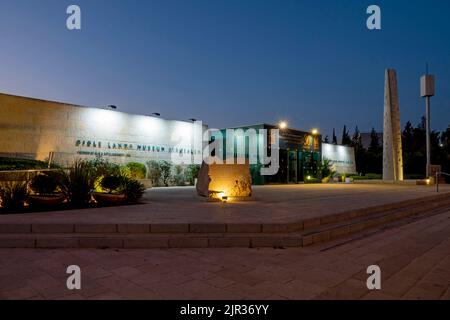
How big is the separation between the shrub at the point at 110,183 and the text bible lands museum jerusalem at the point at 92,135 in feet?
21.2

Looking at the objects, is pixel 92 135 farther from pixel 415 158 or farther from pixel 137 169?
pixel 415 158

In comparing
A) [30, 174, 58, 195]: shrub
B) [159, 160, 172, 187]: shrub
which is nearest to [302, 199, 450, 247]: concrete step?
[30, 174, 58, 195]: shrub

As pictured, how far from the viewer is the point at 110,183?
7.20 m

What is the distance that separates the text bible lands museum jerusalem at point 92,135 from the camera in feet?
37.2

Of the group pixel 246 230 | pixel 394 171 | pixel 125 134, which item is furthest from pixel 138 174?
pixel 394 171

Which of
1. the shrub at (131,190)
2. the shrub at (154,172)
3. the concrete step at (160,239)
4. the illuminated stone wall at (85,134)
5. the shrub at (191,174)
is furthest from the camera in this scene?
the shrub at (191,174)

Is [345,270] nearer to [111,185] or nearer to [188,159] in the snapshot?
[111,185]

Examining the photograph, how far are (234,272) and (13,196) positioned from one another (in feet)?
17.5

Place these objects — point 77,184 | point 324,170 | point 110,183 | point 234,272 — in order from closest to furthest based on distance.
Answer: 1. point 234,272
2. point 77,184
3. point 110,183
4. point 324,170

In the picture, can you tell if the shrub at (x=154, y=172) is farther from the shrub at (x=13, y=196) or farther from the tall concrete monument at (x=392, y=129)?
the tall concrete monument at (x=392, y=129)

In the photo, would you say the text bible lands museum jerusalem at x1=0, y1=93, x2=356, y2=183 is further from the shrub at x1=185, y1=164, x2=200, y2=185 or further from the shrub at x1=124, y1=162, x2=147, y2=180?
the shrub at x1=185, y1=164, x2=200, y2=185

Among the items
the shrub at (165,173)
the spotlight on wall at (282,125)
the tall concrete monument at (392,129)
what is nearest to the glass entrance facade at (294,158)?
the spotlight on wall at (282,125)

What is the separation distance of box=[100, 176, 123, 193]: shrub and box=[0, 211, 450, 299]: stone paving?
3.27 m

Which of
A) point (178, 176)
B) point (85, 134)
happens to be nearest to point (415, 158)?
point (178, 176)
